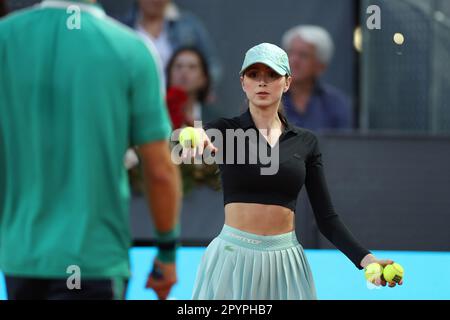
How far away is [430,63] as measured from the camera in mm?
8648

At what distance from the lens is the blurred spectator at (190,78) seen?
28.5 ft

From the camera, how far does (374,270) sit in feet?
11.7

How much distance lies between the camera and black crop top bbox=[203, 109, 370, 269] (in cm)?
357

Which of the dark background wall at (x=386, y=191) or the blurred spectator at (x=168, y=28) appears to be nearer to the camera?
the dark background wall at (x=386, y=191)

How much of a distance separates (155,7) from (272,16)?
1.10 meters

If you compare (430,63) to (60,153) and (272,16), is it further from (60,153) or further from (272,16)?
(60,153)

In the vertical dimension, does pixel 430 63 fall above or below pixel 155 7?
below

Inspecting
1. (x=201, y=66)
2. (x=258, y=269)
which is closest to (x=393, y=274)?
(x=258, y=269)

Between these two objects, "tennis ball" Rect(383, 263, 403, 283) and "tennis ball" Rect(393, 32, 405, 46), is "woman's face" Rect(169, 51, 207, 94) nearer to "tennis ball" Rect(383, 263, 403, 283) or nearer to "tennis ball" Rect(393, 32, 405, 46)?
"tennis ball" Rect(393, 32, 405, 46)

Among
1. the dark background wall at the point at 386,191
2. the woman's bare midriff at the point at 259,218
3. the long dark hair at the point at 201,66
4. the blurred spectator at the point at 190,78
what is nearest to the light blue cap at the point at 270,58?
the woman's bare midriff at the point at 259,218

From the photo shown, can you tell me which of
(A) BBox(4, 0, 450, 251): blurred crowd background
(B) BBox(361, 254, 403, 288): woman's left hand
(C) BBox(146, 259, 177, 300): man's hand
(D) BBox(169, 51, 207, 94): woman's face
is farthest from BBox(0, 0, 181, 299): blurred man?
(D) BBox(169, 51, 207, 94): woman's face

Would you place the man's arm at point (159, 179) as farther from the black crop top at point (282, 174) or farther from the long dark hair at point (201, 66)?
the long dark hair at point (201, 66)

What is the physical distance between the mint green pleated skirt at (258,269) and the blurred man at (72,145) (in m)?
0.62

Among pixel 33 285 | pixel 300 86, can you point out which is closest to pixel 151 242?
pixel 300 86
